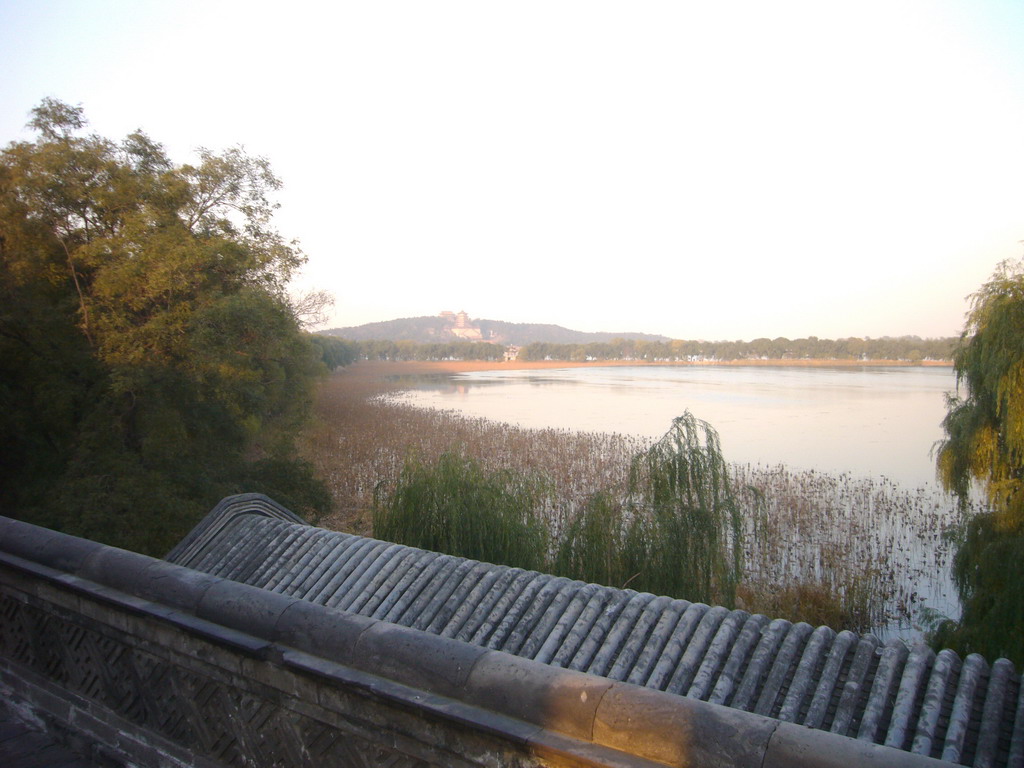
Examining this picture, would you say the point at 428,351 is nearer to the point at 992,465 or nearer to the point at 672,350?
the point at 672,350

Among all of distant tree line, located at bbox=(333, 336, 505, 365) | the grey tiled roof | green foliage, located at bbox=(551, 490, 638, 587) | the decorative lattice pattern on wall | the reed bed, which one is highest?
distant tree line, located at bbox=(333, 336, 505, 365)

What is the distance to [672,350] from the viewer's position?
139 m

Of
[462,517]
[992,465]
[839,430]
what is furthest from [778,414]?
[462,517]

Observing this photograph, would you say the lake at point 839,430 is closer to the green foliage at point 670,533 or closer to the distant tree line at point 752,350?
the green foliage at point 670,533

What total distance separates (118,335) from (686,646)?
44.9 ft

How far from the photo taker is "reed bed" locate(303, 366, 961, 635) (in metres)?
11.5

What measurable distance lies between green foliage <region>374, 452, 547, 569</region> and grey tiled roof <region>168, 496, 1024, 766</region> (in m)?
2.91

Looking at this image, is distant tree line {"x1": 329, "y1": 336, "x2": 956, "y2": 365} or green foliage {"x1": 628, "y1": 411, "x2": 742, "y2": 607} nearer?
green foliage {"x1": 628, "y1": 411, "x2": 742, "y2": 607}

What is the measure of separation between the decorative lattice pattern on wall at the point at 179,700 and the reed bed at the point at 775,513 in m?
7.26

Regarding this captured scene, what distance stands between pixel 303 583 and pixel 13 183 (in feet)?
42.9

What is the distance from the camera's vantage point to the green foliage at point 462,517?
10.1 meters

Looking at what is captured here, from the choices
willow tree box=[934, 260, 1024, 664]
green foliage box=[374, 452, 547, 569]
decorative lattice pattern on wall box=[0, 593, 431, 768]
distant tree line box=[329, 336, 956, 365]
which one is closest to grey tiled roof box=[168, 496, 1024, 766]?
decorative lattice pattern on wall box=[0, 593, 431, 768]

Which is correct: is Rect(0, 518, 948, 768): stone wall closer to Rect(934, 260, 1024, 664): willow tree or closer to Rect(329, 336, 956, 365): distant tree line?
Rect(934, 260, 1024, 664): willow tree

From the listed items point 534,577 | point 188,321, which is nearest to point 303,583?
point 534,577
